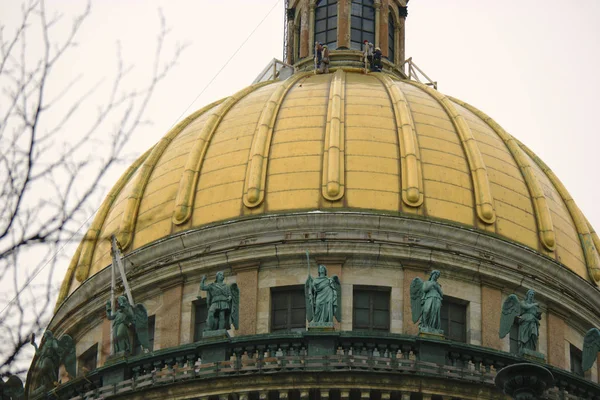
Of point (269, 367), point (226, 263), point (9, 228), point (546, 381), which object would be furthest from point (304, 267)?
point (9, 228)

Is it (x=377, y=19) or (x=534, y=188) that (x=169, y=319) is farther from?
(x=377, y=19)

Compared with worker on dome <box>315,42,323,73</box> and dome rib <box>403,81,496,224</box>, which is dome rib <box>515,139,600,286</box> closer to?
dome rib <box>403,81,496,224</box>

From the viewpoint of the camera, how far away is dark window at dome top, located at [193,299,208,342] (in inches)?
1730

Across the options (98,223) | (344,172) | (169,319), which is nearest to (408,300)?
(344,172)

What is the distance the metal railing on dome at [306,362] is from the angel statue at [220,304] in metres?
1.41

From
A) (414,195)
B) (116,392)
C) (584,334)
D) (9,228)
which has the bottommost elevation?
(9,228)

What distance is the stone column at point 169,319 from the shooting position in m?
43.8

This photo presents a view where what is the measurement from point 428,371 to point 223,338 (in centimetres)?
493

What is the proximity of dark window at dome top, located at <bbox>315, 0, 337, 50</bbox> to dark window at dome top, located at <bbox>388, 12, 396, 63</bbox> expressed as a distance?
6.64 feet

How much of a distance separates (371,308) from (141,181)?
888 centimetres

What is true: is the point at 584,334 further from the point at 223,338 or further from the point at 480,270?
the point at 223,338

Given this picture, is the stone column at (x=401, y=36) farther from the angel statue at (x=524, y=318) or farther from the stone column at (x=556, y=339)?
the angel statue at (x=524, y=318)

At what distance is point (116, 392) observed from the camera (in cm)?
4044

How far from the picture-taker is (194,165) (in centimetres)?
4766
